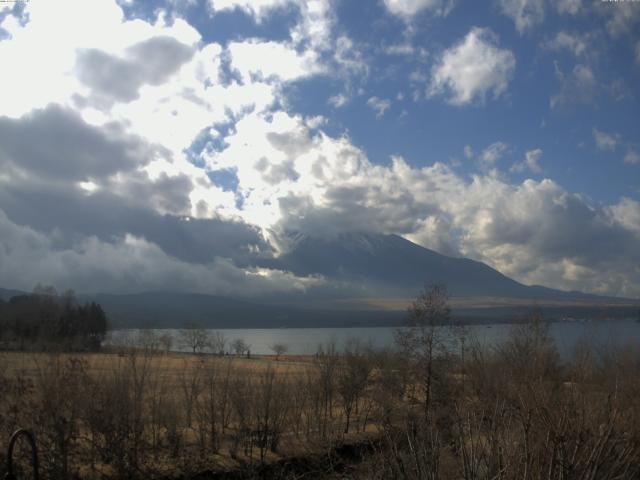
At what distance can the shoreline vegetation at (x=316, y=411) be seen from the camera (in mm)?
8062

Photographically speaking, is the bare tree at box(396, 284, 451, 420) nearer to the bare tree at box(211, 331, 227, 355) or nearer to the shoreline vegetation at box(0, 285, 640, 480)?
the shoreline vegetation at box(0, 285, 640, 480)

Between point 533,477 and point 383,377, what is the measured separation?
98.5 ft

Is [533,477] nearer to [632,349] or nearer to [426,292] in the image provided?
→ [632,349]

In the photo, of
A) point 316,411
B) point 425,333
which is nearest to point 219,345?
point 425,333

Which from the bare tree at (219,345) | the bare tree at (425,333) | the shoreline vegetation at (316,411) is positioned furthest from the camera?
the bare tree at (219,345)

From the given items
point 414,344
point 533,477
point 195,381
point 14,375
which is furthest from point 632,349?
point 14,375

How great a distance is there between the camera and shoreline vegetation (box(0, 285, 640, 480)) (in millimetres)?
8062

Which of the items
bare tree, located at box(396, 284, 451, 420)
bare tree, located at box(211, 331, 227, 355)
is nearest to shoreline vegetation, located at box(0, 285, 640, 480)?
bare tree, located at box(396, 284, 451, 420)

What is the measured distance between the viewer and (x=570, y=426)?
7.43 metres

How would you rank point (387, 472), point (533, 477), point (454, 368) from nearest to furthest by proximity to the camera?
point (533, 477)
point (387, 472)
point (454, 368)

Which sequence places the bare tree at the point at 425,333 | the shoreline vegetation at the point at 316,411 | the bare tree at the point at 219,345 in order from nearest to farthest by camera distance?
the shoreline vegetation at the point at 316,411 < the bare tree at the point at 425,333 < the bare tree at the point at 219,345

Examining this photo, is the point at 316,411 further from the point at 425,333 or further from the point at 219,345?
the point at 219,345

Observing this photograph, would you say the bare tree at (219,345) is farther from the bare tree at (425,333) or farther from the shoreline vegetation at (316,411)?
the shoreline vegetation at (316,411)

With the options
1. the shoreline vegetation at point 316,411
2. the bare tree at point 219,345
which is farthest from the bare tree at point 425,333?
the bare tree at point 219,345
